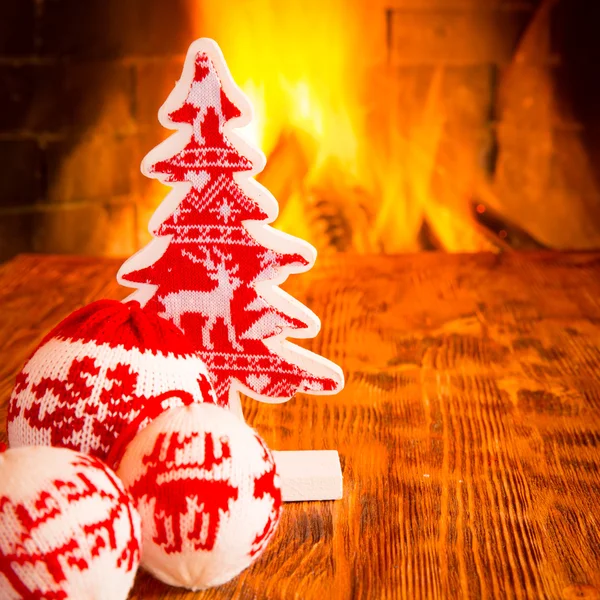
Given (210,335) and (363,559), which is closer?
(363,559)

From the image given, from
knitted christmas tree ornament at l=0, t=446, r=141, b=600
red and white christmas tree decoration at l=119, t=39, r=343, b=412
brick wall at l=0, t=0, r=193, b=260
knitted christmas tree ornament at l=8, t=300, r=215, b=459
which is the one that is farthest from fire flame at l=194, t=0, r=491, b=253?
knitted christmas tree ornament at l=0, t=446, r=141, b=600

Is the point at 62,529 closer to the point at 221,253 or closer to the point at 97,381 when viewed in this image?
the point at 97,381

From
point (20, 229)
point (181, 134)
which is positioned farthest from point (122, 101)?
point (181, 134)

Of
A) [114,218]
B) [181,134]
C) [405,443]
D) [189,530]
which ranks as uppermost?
[181,134]

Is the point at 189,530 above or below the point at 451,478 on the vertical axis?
above

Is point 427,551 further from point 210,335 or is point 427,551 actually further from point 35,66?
point 35,66

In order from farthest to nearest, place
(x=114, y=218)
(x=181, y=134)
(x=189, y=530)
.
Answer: (x=114, y=218) < (x=181, y=134) < (x=189, y=530)

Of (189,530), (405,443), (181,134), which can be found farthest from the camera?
(405,443)

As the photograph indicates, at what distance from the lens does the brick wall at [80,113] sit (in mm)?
1959

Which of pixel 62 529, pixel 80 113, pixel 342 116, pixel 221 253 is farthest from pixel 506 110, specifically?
pixel 62 529

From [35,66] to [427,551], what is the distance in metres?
1.60

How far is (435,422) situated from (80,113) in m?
1.37

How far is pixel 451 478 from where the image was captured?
Answer: 77cm

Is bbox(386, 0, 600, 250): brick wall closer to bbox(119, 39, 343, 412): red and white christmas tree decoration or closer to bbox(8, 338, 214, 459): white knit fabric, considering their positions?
bbox(119, 39, 343, 412): red and white christmas tree decoration
